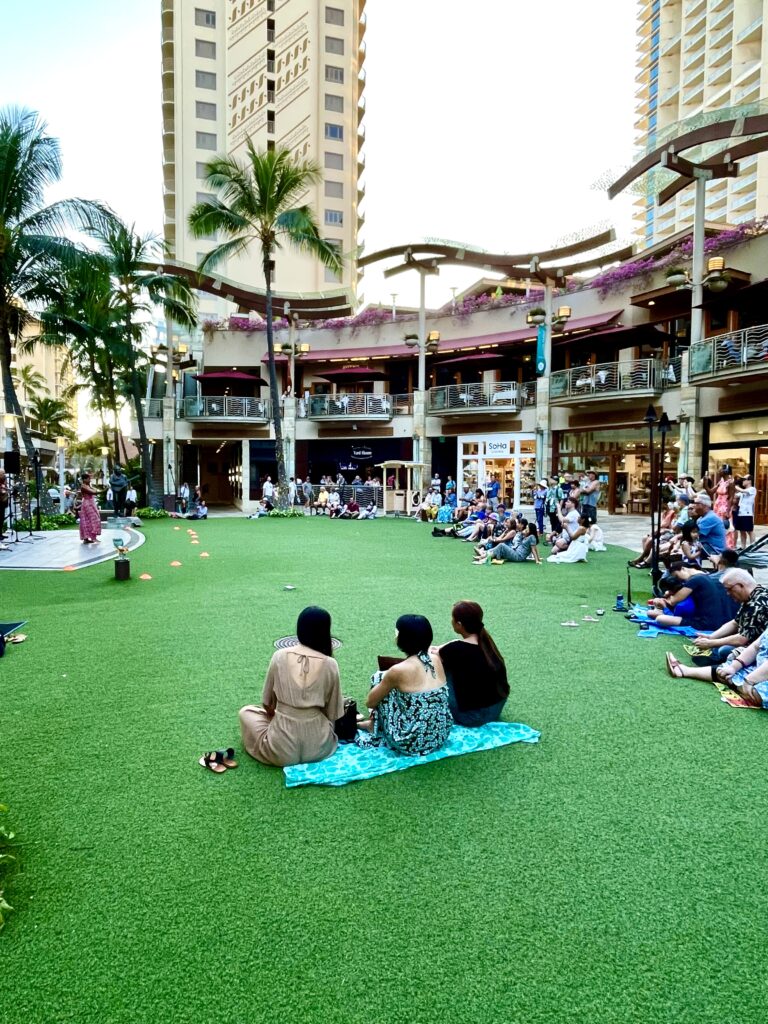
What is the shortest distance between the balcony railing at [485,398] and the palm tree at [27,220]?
656 inches

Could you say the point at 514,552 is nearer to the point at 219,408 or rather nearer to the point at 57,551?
the point at 57,551

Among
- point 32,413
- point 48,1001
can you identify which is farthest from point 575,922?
point 32,413

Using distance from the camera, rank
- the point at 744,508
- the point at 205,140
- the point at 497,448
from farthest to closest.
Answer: the point at 205,140
the point at 497,448
the point at 744,508

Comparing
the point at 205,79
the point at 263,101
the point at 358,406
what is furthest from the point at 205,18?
the point at 358,406

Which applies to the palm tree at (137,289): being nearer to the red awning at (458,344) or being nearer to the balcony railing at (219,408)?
the balcony railing at (219,408)

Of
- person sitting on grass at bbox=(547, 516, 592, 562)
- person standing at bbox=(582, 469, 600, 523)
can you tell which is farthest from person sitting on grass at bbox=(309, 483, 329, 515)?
person sitting on grass at bbox=(547, 516, 592, 562)

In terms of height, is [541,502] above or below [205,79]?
below

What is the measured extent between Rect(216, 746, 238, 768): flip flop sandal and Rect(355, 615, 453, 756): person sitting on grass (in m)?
0.90

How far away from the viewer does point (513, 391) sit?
28875 millimetres

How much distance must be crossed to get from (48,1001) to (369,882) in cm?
125

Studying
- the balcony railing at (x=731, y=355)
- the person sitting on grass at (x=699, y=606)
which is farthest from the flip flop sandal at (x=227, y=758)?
the balcony railing at (x=731, y=355)

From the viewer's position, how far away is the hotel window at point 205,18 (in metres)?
46.5

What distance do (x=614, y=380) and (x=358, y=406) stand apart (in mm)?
12622

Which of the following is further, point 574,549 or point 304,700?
point 574,549
